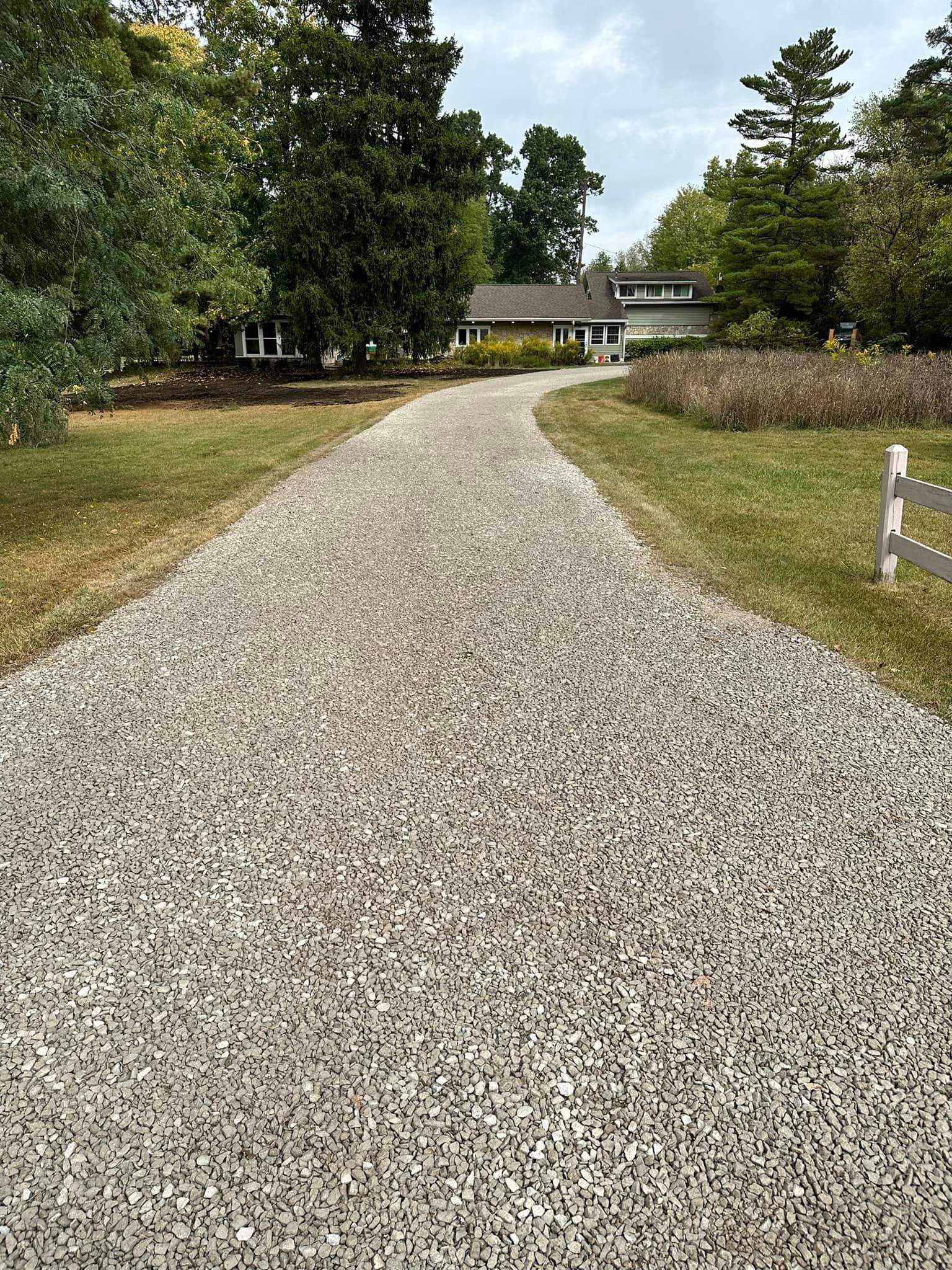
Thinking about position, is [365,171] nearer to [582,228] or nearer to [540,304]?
[540,304]

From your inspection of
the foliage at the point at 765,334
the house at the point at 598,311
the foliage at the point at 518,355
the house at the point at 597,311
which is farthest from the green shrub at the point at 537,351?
the foliage at the point at 765,334

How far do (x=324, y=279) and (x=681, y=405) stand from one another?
1682cm

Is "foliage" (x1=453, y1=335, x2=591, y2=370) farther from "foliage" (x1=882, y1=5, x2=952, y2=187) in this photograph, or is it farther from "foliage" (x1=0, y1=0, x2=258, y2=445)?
"foliage" (x1=0, y1=0, x2=258, y2=445)

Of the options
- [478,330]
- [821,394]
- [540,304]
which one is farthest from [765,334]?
[478,330]

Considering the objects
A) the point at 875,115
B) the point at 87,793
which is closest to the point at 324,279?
the point at 87,793

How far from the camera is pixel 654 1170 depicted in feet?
5.85

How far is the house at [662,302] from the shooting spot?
52438 mm

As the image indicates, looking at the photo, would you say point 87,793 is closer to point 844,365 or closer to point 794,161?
point 844,365

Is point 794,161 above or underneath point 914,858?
above

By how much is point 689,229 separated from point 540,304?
87.4 ft

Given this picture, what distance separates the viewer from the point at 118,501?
30.6 ft

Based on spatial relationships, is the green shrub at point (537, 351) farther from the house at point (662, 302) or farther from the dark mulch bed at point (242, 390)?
the house at point (662, 302)

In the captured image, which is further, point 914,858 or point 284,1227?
point 914,858

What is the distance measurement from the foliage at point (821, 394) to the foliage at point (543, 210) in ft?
208
